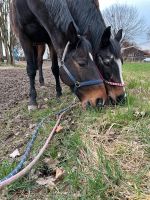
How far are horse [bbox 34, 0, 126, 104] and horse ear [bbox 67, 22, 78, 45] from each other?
0.20 m

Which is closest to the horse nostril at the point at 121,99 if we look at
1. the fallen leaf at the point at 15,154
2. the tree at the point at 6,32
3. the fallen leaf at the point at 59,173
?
the fallen leaf at the point at 15,154

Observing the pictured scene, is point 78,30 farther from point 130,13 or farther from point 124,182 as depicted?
point 130,13

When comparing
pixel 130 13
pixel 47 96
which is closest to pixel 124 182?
pixel 47 96

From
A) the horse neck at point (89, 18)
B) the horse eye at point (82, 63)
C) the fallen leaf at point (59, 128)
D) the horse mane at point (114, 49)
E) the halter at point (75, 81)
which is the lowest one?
the fallen leaf at point (59, 128)

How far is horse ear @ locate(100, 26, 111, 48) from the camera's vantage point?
4547mm

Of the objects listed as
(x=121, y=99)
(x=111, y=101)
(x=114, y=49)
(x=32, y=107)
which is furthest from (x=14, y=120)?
(x=114, y=49)

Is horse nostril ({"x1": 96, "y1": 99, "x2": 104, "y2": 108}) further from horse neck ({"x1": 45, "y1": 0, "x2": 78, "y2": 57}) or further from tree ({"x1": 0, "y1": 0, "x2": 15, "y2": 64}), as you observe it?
tree ({"x1": 0, "y1": 0, "x2": 15, "y2": 64})

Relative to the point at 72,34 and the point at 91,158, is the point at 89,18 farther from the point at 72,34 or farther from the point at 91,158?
the point at 91,158

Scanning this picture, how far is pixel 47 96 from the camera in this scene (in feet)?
22.0

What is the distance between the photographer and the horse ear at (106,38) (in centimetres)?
455

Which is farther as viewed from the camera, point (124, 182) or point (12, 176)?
point (12, 176)

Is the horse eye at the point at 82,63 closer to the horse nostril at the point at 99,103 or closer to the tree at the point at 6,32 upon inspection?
the horse nostril at the point at 99,103

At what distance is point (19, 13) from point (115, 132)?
9.47 feet

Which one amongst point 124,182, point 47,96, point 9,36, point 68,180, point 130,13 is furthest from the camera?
point 130,13
